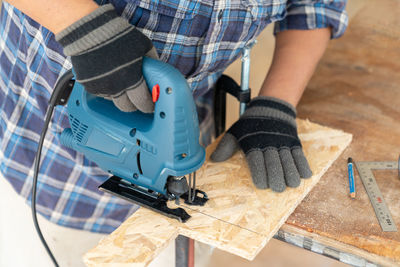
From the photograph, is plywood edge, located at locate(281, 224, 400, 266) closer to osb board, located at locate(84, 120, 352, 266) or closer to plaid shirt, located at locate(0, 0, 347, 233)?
osb board, located at locate(84, 120, 352, 266)

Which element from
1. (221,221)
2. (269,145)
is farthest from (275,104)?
(221,221)

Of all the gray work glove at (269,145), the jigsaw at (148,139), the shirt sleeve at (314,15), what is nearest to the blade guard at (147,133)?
the jigsaw at (148,139)

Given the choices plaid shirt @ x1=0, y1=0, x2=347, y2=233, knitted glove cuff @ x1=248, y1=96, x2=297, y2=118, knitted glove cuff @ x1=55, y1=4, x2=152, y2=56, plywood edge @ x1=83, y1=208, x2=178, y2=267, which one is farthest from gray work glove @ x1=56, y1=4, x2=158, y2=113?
knitted glove cuff @ x1=248, y1=96, x2=297, y2=118

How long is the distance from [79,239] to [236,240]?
29.9 inches

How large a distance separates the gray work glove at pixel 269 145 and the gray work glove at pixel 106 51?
437 millimetres

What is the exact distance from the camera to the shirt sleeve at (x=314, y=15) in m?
1.49

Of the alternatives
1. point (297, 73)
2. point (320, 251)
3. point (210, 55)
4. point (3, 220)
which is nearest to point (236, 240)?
point (320, 251)

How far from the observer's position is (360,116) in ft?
5.06

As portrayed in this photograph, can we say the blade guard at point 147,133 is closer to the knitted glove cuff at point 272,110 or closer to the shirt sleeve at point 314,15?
the knitted glove cuff at point 272,110

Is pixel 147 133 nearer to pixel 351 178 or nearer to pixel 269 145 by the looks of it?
pixel 269 145

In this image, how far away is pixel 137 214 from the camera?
1087 millimetres

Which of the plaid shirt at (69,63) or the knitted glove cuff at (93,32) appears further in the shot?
the plaid shirt at (69,63)

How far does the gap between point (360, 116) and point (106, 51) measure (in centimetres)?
98

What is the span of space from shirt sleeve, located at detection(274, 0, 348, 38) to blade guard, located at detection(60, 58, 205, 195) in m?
0.72
